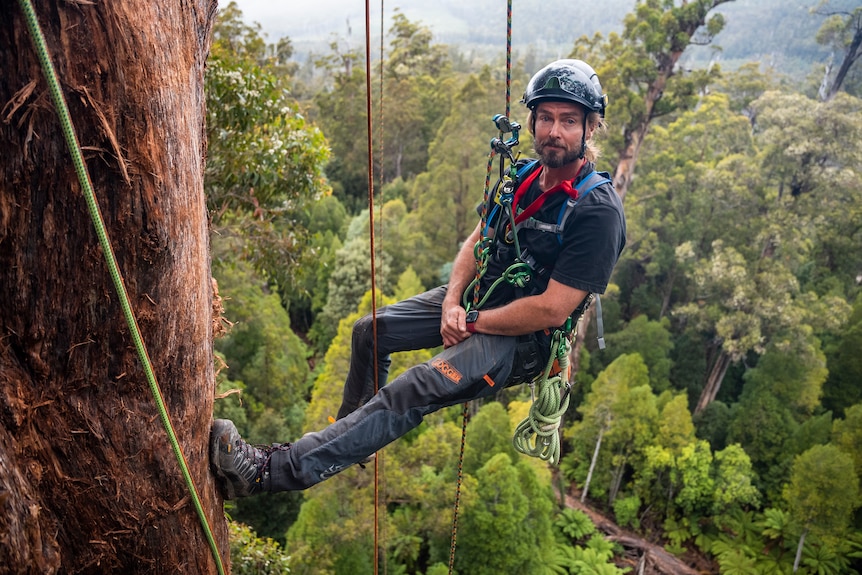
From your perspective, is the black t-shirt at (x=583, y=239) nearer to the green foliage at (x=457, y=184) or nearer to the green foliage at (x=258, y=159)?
the green foliage at (x=258, y=159)

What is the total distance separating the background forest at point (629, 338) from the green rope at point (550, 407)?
328cm

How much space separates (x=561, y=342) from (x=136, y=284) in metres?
1.86

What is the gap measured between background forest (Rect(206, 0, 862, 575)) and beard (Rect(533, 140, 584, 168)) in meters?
3.03

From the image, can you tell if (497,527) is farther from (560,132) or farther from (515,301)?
(560,132)

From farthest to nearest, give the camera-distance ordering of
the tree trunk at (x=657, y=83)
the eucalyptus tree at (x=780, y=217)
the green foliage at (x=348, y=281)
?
the green foliage at (x=348, y=281)
the eucalyptus tree at (x=780, y=217)
the tree trunk at (x=657, y=83)

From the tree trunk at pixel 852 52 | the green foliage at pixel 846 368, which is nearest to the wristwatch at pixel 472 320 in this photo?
the green foliage at pixel 846 368

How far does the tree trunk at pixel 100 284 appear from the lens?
4.80 feet

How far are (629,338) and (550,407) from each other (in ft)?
56.6

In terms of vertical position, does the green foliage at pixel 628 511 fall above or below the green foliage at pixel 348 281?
below

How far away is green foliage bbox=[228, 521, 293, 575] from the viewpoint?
Result: 17.8 feet

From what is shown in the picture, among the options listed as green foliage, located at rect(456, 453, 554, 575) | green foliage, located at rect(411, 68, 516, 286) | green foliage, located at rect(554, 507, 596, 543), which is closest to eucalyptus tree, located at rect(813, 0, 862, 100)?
green foliage, located at rect(411, 68, 516, 286)

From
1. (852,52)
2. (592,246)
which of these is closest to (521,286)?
(592,246)

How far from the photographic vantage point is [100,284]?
1.63 m

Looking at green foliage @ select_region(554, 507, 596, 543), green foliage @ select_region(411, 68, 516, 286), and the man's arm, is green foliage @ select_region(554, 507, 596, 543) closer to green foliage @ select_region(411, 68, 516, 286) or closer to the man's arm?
green foliage @ select_region(411, 68, 516, 286)
